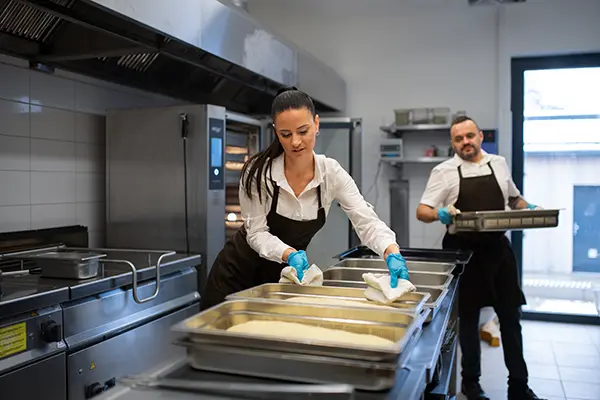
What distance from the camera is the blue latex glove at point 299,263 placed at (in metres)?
1.76

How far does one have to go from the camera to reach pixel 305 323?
1.32 meters

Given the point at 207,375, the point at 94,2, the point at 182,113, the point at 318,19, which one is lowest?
the point at 207,375

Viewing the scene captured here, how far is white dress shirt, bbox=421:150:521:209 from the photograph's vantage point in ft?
10.6

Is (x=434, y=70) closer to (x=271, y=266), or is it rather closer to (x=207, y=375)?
(x=271, y=266)

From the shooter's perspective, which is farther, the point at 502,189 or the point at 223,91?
the point at 223,91

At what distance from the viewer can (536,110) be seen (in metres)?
5.04

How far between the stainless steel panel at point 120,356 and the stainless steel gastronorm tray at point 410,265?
804 millimetres

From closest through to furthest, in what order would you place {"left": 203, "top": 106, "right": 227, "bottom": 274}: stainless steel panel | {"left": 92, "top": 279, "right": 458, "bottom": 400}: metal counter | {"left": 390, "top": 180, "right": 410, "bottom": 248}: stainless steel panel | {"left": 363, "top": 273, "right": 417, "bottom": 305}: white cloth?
{"left": 92, "top": 279, "right": 458, "bottom": 400}: metal counter → {"left": 363, "top": 273, "right": 417, "bottom": 305}: white cloth → {"left": 203, "top": 106, "right": 227, "bottom": 274}: stainless steel panel → {"left": 390, "top": 180, "right": 410, "bottom": 248}: stainless steel panel

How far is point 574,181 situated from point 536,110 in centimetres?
73

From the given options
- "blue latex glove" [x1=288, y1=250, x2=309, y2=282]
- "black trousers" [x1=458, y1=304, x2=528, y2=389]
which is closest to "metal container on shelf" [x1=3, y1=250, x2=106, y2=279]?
"blue latex glove" [x1=288, y1=250, x2=309, y2=282]

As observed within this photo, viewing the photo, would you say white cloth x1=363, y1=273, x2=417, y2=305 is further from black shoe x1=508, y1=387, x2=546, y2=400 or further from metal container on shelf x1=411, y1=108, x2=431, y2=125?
metal container on shelf x1=411, y1=108, x2=431, y2=125

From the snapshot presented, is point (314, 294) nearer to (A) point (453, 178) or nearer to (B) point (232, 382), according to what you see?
(B) point (232, 382)

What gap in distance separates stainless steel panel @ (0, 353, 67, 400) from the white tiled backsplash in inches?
39.1

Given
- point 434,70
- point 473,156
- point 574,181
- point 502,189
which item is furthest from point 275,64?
point 574,181
